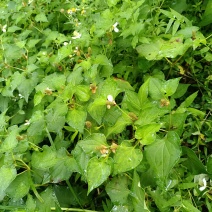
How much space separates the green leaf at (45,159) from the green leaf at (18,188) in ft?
0.31

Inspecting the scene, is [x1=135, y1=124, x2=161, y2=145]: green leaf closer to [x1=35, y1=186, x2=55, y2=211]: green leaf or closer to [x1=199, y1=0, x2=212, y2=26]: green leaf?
[x1=35, y1=186, x2=55, y2=211]: green leaf

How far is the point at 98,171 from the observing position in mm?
1167

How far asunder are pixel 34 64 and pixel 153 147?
102 cm

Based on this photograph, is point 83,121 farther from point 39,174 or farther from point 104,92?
point 39,174

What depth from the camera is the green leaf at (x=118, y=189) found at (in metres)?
1.35

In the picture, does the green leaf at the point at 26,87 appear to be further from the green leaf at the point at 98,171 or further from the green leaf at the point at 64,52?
the green leaf at the point at 98,171

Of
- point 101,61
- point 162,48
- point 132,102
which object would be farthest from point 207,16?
point 132,102

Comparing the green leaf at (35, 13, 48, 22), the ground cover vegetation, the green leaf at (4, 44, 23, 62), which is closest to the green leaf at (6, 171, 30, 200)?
the ground cover vegetation

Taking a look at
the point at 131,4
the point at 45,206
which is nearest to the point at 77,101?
the point at 45,206

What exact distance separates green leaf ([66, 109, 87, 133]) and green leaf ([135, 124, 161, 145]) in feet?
0.75

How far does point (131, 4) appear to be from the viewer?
184cm

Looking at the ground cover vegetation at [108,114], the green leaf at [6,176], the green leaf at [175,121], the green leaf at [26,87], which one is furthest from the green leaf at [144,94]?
the green leaf at [26,87]

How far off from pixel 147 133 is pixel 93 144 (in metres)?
0.20

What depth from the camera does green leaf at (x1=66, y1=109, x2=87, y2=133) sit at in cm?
132
